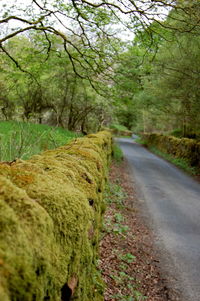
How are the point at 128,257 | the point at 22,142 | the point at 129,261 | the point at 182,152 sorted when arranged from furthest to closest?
the point at 182,152, the point at 128,257, the point at 129,261, the point at 22,142

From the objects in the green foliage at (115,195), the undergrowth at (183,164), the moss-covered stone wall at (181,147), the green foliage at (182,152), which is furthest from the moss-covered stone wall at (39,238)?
the moss-covered stone wall at (181,147)

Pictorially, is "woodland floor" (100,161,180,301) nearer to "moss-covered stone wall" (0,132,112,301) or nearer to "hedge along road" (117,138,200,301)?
Result: "hedge along road" (117,138,200,301)

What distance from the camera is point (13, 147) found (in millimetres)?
4629

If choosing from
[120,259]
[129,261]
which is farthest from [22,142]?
[129,261]

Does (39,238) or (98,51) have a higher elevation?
(98,51)

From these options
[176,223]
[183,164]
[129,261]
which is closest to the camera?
[129,261]

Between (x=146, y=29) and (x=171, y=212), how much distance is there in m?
5.18

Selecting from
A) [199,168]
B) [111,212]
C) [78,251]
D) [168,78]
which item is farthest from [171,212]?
[168,78]

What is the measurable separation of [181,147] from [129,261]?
17266 millimetres

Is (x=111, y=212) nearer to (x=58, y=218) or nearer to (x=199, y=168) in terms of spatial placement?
(x=58, y=218)

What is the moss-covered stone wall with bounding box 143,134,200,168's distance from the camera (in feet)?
58.9

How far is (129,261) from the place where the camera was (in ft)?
16.4

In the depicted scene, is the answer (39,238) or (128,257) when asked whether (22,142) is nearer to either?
(128,257)

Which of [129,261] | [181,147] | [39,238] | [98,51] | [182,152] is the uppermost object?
[98,51]
